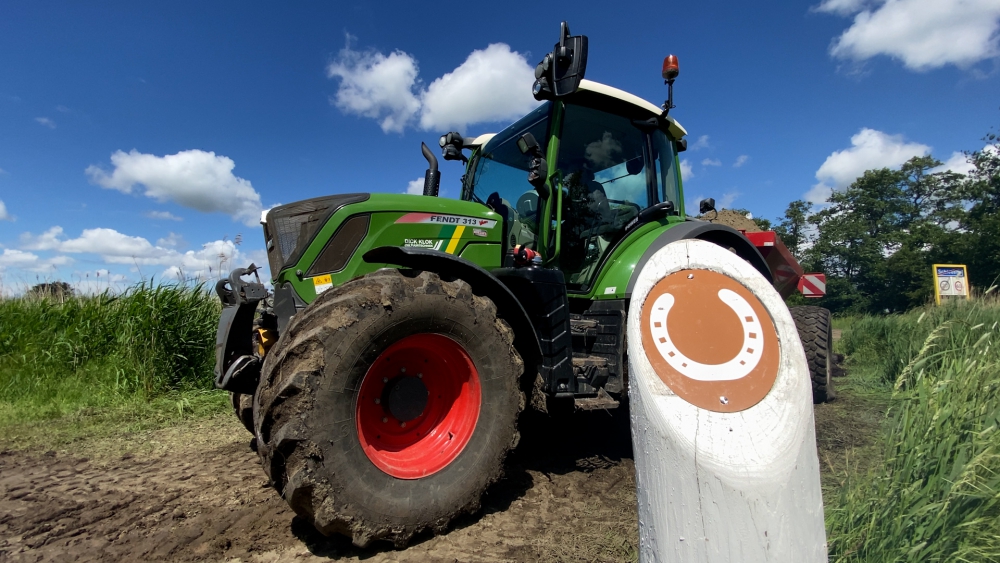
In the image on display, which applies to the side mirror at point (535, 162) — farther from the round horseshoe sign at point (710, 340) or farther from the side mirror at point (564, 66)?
the round horseshoe sign at point (710, 340)

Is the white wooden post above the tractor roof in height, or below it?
below

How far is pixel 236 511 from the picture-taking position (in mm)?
2840

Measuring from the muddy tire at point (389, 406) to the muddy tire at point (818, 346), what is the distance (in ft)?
12.8

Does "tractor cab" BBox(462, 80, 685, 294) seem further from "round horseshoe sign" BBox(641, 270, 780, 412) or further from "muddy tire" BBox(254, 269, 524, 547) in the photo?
"round horseshoe sign" BBox(641, 270, 780, 412)

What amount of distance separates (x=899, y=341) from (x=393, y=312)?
6.73 metres

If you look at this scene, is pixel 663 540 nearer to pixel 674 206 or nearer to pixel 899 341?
pixel 674 206

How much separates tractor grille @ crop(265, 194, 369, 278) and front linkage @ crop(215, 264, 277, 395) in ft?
0.76

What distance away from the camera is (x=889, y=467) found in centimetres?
188

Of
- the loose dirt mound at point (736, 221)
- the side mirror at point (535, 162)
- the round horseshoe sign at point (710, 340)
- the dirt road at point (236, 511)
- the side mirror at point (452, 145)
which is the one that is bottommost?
the dirt road at point (236, 511)

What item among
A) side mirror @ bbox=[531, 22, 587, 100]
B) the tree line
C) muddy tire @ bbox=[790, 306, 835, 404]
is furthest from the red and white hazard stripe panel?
the tree line

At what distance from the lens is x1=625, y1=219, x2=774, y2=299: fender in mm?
3709

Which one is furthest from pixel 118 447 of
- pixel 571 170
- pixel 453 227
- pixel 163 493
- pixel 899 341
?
pixel 899 341

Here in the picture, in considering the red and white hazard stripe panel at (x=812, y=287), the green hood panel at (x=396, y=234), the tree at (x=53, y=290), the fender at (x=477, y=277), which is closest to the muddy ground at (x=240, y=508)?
the fender at (x=477, y=277)

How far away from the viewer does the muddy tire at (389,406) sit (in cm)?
221
